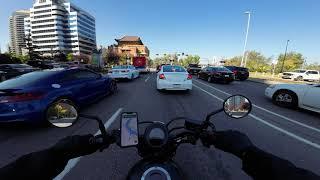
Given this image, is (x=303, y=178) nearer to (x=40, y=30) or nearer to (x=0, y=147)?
(x=0, y=147)

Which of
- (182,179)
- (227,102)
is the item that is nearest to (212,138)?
(182,179)

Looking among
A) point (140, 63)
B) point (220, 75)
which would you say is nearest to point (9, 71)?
point (220, 75)

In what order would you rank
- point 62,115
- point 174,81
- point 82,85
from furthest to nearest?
point 174,81
point 82,85
point 62,115

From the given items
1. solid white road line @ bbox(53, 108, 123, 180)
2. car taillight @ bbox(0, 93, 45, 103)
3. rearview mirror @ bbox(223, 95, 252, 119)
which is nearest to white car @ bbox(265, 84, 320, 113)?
rearview mirror @ bbox(223, 95, 252, 119)

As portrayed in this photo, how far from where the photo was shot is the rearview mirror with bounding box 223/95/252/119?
2.19 m

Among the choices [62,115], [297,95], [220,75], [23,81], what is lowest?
[297,95]

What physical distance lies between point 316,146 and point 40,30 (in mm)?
154483

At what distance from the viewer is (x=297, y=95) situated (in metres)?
7.65

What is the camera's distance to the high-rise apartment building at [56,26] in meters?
126

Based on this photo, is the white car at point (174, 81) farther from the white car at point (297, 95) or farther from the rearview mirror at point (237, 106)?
the rearview mirror at point (237, 106)

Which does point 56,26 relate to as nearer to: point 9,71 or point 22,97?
point 9,71

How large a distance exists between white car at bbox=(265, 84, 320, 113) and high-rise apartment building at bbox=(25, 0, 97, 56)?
12468cm

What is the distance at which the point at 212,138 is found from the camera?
1723 millimetres

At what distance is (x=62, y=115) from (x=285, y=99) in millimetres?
8673
